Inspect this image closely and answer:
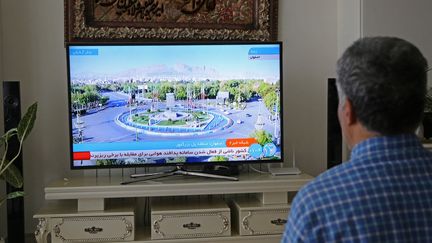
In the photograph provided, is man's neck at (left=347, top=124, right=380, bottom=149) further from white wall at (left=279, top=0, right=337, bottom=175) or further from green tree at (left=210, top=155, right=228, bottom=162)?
white wall at (left=279, top=0, right=337, bottom=175)

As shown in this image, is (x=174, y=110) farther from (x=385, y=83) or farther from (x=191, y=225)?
(x=385, y=83)

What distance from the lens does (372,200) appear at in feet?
3.24

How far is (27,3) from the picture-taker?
11.1 ft

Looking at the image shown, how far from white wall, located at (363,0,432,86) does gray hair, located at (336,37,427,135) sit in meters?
2.48

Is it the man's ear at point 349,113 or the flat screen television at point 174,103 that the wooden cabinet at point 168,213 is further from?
the man's ear at point 349,113

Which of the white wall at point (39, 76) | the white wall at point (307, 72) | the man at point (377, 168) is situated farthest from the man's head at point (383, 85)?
the white wall at point (39, 76)

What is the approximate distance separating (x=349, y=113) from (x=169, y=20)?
100.0 inches

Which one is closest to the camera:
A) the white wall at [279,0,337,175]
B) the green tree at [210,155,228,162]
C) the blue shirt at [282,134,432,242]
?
the blue shirt at [282,134,432,242]

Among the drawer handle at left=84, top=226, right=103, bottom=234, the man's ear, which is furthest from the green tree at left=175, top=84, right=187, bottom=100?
the man's ear

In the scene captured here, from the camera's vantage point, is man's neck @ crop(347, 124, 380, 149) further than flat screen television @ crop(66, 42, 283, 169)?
No

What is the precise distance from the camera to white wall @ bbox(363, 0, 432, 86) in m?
3.41

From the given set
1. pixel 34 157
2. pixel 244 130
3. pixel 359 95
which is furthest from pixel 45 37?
pixel 359 95

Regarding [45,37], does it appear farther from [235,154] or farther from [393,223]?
[393,223]

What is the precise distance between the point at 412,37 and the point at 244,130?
50.4 inches
